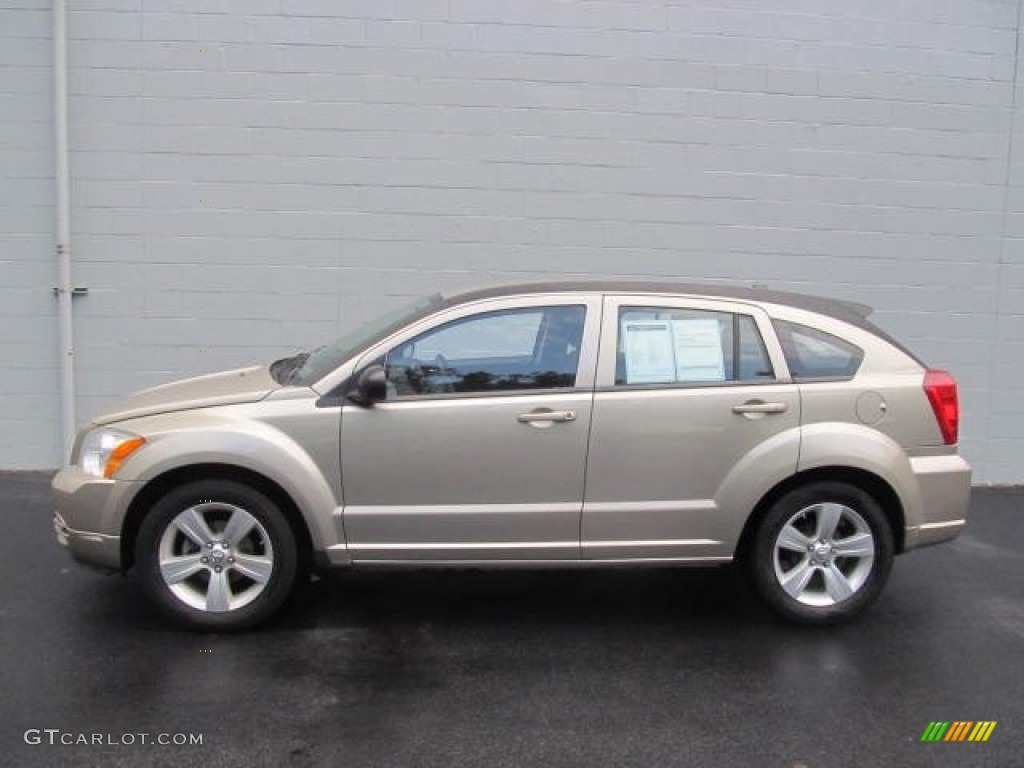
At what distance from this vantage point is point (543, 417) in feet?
14.2

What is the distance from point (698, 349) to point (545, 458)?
925 millimetres

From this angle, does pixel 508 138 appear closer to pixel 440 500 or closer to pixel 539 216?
pixel 539 216

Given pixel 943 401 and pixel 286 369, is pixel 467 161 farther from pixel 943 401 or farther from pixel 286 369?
pixel 943 401

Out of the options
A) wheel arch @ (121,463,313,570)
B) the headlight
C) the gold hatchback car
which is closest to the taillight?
the gold hatchback car

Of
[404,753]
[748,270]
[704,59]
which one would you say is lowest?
[404,753]

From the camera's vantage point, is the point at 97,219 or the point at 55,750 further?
the point at 97,219

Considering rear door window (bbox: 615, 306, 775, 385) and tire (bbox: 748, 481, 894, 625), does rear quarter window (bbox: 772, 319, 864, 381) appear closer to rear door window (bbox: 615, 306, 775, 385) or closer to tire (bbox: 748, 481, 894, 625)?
rear door window (bbox: 615, 306, 775, 385)

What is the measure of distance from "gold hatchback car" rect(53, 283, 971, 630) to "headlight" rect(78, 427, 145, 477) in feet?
0.04

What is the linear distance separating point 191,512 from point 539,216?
4122 millimetres

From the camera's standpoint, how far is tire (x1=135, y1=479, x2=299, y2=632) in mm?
4266

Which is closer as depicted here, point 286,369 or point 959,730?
point 959,730

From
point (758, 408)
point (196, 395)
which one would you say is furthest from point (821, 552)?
point (196, 395)

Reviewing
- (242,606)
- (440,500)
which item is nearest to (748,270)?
(440,500)

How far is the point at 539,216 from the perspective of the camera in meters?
7.51
